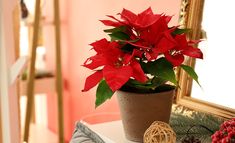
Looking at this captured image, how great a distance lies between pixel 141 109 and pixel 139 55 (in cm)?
13

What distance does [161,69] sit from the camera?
80 centimetres

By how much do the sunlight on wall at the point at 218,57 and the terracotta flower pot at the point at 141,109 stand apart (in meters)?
0.17

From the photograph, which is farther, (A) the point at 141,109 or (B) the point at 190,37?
(B) the point at 190,37

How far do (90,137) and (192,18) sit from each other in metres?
0.45

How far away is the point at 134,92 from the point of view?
0.84 m

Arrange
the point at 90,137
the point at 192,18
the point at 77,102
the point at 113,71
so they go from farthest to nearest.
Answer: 1. the point at 77,102
2. the point at 192,18
3. the point at 90,137
4. the point at 113,71

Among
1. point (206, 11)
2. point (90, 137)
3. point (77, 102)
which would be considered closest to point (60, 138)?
point (77, 102)

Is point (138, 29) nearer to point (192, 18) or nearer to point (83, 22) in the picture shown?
point (192, 18)

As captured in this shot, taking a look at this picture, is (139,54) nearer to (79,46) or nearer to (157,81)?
(157,81)

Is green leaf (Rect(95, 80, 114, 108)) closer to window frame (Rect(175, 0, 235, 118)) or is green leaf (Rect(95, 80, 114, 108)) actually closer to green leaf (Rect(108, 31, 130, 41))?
green leaf (Rect(108, 31, 130, 41))

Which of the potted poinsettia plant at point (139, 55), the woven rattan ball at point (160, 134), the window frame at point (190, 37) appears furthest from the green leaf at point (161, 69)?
the window frame at point (190, 37)

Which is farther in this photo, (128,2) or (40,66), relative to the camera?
(40,66)

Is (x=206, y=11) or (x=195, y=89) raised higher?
(x=206, y=11)

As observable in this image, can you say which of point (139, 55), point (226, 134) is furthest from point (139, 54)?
point (226, 134)
